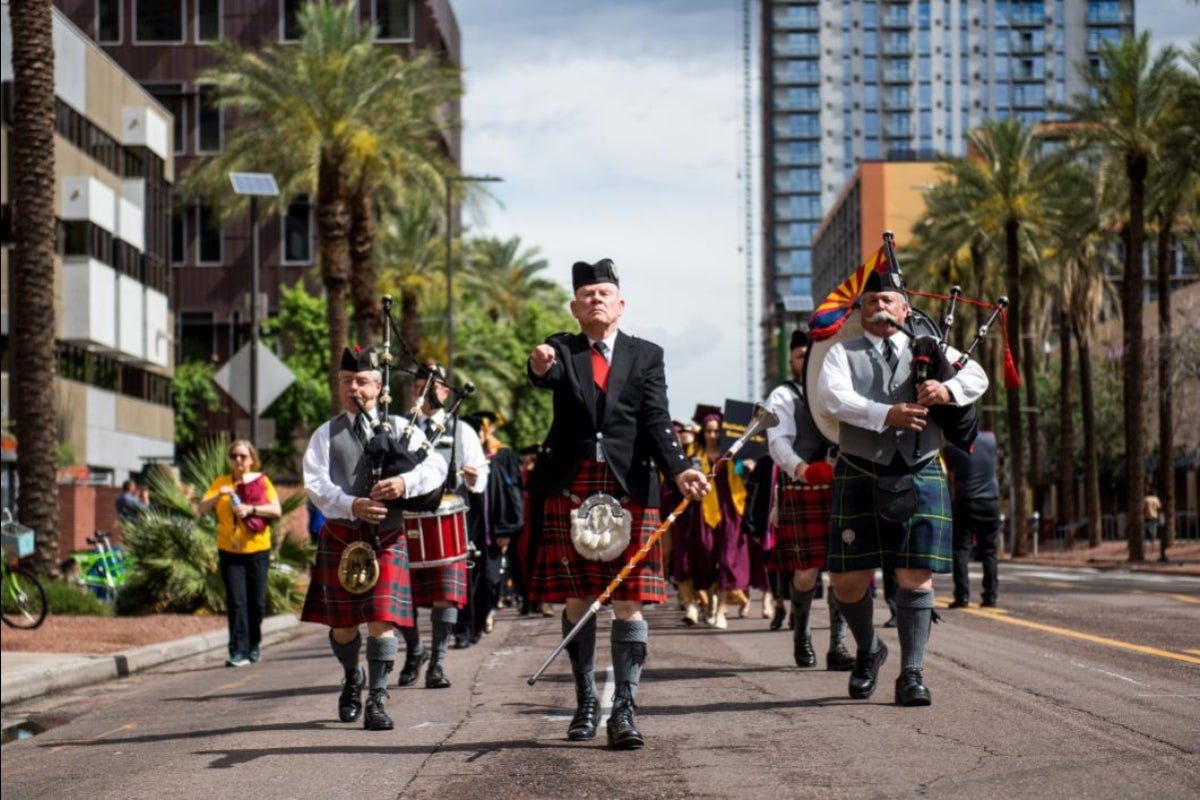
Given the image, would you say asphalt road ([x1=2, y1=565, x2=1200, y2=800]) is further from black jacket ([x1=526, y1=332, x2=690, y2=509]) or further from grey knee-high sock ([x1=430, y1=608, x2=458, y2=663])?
black jacket ([x1=526, y1=332, x2=690, y2=509])

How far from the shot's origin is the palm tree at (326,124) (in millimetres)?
38375

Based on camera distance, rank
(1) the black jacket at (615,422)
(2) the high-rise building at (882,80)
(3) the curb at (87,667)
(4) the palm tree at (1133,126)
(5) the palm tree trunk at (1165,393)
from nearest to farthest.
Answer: (1) the black jacket at (615,422), (3) the curb at (87,667), (4) the palm tree at (1133,126), (5) the palm tree trunk at (1165,393), (2) the high-rise building at (882,80)

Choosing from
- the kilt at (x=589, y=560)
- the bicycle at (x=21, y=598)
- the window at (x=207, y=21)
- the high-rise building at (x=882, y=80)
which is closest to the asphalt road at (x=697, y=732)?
the kilt at (x=589, y=560)

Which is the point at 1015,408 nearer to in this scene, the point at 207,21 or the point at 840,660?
the point at 207,21


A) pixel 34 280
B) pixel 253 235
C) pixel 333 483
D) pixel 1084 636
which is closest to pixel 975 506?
pixel 1084 636

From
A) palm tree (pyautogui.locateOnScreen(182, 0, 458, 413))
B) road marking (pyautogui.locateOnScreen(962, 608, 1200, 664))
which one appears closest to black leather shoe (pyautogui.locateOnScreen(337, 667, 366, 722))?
road marking (pyautogui.locateOnScreen(962, 608, 1200, 664))

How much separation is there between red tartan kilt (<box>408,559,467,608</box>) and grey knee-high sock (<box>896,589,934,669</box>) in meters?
3.69

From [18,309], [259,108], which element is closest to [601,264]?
[18,309]

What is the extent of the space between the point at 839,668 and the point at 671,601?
11939 mm

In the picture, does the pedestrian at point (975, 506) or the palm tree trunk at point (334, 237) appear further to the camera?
the palm tree trunk at point (334, 237)

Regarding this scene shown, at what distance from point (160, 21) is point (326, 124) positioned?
4281 centimetres

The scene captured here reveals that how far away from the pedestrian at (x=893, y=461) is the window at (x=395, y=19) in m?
72.2

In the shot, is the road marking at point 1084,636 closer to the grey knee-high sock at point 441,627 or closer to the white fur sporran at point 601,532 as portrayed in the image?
the grey knee-high sock at point 441,627

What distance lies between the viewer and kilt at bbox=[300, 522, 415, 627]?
9.80 m
